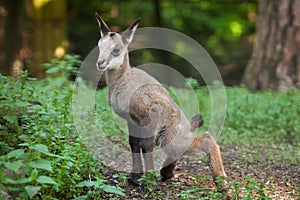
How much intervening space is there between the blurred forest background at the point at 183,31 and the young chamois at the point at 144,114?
4.91 metres

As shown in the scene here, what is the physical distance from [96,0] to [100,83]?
26.0ft

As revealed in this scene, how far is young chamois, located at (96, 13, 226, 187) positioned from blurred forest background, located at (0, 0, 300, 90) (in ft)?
16.1

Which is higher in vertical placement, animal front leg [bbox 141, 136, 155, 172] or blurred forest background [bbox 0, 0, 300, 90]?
blurred forest background [bbox 0, 0, 300, 90]

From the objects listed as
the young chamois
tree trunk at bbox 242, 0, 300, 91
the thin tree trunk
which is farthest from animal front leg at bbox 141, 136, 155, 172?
the thin tree trunk

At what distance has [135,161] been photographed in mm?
5566

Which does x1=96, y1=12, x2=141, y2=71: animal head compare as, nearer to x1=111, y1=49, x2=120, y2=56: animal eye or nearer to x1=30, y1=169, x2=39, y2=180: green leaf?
x1=111, y1=49, x2=120, y2=56: animal eye

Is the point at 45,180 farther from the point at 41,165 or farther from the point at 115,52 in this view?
the point at 115,52

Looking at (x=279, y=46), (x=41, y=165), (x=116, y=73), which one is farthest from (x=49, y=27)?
(x=41, y=165)

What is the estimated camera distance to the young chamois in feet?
17.8

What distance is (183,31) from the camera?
16.8 m

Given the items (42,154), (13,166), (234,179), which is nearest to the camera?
(13,166)

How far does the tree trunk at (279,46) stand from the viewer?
1004 cm

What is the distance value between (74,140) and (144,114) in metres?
0.82

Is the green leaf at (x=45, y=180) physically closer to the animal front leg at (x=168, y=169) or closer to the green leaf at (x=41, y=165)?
the green leaf at (x=41, y=165)
